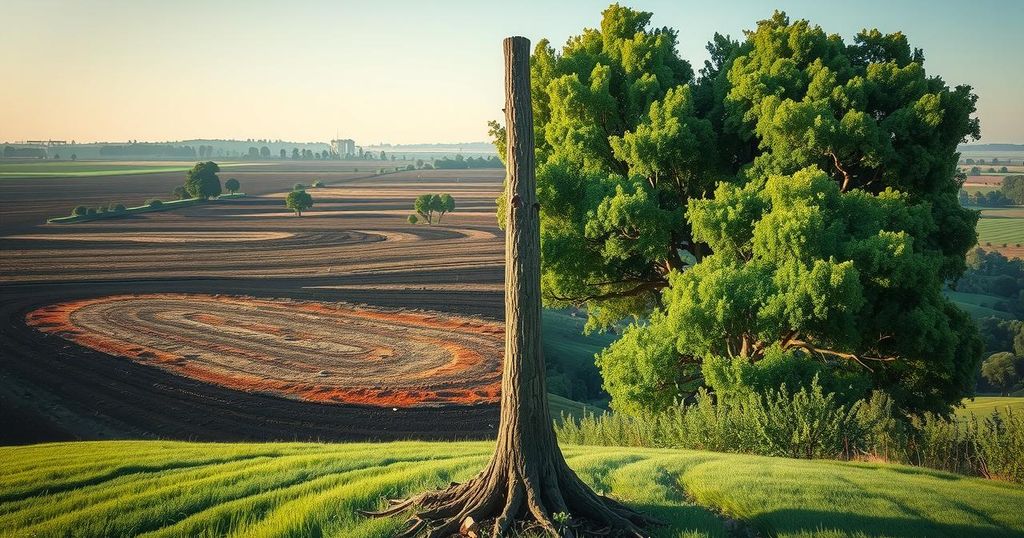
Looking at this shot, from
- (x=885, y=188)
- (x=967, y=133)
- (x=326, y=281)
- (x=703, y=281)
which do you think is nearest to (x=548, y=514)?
(x=703, y=281)

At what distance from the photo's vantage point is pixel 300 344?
124ft

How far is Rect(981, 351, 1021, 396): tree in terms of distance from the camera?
5625 cm

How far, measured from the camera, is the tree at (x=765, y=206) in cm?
1539

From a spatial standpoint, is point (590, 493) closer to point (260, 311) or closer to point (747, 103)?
point (747, 103)

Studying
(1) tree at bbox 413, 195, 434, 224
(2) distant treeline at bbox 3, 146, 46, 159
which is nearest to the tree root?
(1) tree at bbox 413, 195, 434, 224

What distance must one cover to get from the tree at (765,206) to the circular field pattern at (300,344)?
44.5 feet

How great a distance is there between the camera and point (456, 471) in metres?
9.54

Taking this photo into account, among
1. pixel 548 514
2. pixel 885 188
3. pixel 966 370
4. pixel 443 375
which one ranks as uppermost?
pixel 885 188

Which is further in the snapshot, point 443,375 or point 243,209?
point 243,209

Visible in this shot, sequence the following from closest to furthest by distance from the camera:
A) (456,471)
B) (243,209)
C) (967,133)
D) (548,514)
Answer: (548,514)
(456,471)
(967,133)
(243,209)

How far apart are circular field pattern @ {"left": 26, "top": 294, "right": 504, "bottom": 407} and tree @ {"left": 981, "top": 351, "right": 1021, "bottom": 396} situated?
152 feet

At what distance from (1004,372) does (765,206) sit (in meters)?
54.7

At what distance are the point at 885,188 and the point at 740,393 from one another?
928 centimetres

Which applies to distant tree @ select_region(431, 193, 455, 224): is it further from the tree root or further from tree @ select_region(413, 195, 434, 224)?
the tree root
